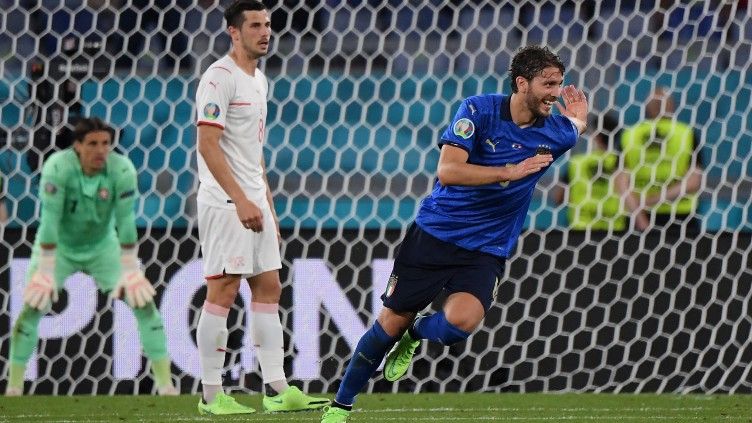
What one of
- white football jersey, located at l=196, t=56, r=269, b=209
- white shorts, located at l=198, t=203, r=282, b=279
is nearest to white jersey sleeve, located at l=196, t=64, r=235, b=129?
white football jersey, located at l=196, t=56, r=269, b=209

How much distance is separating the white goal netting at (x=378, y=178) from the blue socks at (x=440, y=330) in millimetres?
2342

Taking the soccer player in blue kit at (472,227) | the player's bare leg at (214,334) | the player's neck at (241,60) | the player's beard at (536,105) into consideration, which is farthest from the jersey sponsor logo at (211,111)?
the player's beard at (536,105)

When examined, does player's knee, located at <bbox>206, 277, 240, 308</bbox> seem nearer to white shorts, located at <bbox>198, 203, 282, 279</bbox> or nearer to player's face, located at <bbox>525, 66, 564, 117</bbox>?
white shorts, located at <bbox>198, 203, 282, 279</bbox>

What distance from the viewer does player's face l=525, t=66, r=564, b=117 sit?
15.1ft

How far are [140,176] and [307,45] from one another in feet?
3.96

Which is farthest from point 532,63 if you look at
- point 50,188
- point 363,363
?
point 50,188

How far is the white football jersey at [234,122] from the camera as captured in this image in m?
5.33

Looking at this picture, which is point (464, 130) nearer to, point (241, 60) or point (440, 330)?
point (440, 330)

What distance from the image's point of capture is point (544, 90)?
4613 mm

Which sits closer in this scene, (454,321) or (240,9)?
(454,321)

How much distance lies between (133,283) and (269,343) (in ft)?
5.19

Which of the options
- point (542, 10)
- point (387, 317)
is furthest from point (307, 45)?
point (387, 317)

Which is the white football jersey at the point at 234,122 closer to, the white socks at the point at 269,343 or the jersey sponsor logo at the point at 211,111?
the jersey sponsor logo at the point at 211,111

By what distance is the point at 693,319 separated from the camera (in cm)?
720
